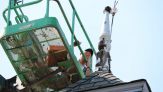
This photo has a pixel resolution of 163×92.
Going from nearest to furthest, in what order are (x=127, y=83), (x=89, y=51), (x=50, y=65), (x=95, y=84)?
1. (x=127, y=83)
2. (x=95, y=84)
3. (x=50, y=65)
4. (x=89, y=51)

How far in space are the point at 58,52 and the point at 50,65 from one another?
0.96 ft

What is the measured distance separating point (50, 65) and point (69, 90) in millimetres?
1860

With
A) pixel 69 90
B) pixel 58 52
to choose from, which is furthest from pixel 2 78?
pixel 69 90

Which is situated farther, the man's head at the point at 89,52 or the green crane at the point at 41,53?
the man's head at the point at 89,52

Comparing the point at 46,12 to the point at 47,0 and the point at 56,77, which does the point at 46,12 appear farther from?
the point at 56,77

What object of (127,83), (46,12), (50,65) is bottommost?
(127,83)

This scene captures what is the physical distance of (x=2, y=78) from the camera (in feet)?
41.9

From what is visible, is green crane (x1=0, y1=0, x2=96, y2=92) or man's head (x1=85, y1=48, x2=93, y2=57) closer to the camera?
green crane (x1=0, y1=0, x2=96, y2=92)

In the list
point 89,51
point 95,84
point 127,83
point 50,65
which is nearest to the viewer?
point 127,83

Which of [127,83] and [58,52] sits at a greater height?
[58,52]

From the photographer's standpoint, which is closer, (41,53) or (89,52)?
(41,53)

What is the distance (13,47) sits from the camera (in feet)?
42.1

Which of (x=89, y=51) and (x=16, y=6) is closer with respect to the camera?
(x=16, y=6)

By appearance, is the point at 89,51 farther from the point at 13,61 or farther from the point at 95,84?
the point at 95,84
